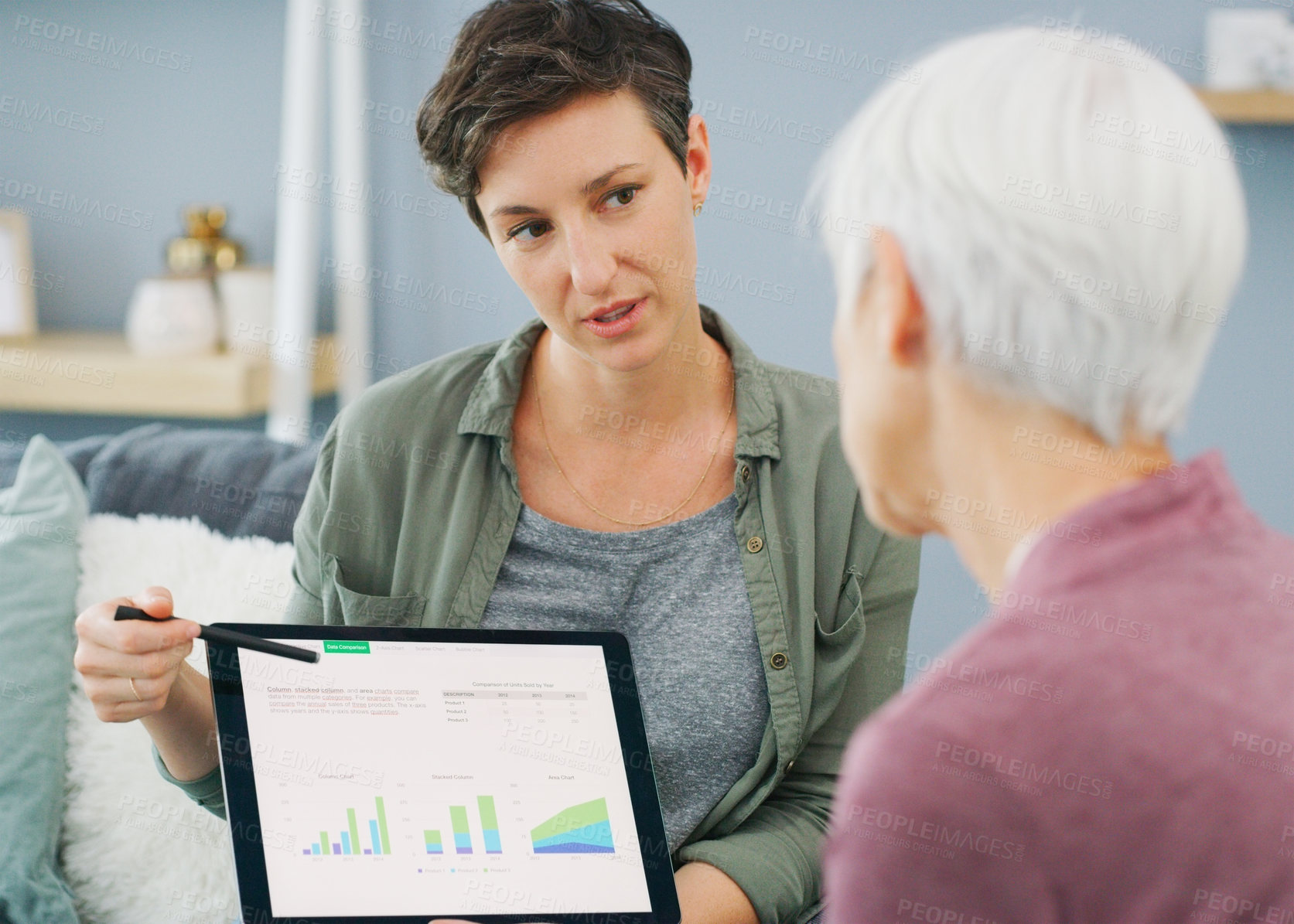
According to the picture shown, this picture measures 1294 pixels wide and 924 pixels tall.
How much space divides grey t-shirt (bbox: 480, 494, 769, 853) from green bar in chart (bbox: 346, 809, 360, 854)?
278 mm

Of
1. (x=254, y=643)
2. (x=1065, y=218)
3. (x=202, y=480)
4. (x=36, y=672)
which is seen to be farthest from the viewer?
(x=202, y=480)

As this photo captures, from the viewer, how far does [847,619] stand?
1203mm

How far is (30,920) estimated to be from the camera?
1.32 m

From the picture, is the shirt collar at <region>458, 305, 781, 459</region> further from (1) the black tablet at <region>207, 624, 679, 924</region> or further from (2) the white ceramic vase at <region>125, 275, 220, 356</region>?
(2) the white ceramic vase at <region>125, 275, 220, 356</region>

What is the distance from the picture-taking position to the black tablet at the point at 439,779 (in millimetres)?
925

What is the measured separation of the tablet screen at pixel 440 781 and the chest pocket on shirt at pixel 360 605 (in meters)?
0.21

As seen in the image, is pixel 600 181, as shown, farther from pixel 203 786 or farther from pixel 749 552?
pixel 203 786

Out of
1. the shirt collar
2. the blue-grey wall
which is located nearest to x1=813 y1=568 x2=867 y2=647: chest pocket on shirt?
the shirt collar

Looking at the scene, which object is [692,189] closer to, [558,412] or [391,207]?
[558,412]

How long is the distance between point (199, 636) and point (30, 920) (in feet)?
1.97

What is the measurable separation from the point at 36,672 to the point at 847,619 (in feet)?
3.01

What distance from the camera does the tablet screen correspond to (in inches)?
36.5

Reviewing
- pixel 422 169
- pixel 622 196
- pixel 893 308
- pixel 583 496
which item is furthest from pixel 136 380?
pixel 893 308

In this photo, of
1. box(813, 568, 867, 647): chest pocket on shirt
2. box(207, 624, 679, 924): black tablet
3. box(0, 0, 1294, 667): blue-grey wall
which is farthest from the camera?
box(0, 0, 1294, 667): blue-grey wall
